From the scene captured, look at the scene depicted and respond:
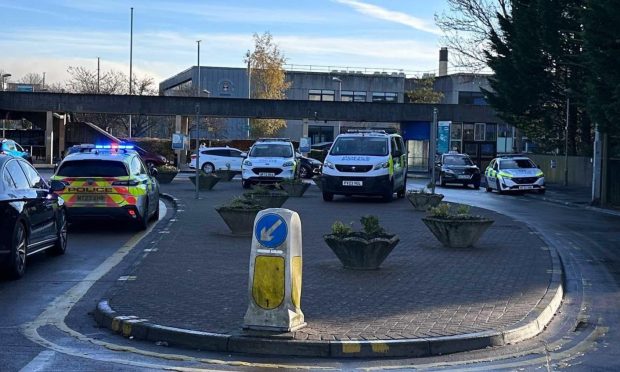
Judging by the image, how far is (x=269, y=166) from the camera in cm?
3066

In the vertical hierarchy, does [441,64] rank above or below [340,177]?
above

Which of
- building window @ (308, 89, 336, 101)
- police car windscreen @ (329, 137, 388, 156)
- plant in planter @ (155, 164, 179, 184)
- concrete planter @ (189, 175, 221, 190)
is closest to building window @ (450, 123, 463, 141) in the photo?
building window @ (308, 89, 336, 101)

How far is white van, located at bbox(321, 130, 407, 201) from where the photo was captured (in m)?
24.6

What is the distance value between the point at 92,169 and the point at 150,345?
902cm

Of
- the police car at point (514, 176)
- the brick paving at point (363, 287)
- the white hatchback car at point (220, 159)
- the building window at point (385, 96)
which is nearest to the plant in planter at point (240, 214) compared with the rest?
the brick paving at point (363, 287)

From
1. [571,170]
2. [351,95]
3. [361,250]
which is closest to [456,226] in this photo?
[361,250]

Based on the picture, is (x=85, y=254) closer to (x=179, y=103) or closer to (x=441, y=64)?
(x=179, y=103)

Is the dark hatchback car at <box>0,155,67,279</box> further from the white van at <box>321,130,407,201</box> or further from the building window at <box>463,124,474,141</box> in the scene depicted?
the building window at <box>463,124,474,141</box>

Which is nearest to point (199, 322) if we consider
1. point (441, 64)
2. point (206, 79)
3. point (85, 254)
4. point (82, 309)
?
point (82, 309)

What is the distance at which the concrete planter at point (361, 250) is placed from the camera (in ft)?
36.2

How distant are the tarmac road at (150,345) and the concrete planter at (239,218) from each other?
232 centimetres

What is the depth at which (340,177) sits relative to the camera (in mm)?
24672

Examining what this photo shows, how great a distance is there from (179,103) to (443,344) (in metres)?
50.2

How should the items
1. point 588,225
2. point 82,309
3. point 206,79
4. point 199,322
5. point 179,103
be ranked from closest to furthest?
point 199,322
point 82,309
point 588,225
point 179,103
point 206,79
